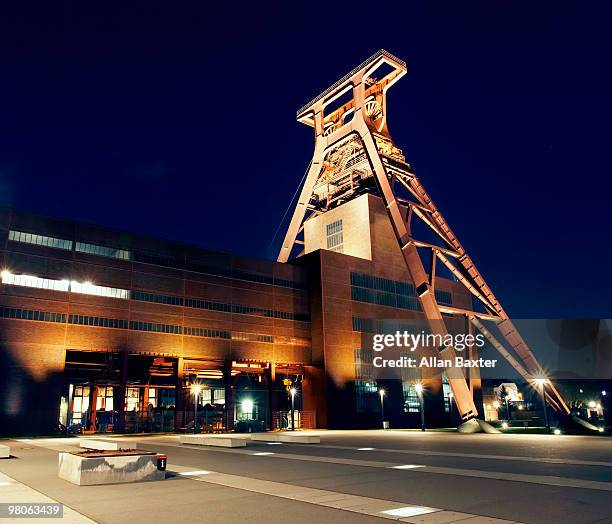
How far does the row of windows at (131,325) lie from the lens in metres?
41.1

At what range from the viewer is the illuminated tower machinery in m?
60.8

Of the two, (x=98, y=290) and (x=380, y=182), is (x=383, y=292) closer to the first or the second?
(x=380, y=182)

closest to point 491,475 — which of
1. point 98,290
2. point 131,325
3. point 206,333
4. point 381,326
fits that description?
point 131,325

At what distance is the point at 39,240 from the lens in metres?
43.2

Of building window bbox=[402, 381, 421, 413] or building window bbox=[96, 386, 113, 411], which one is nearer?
building window bbox=[402, 381, 421, 413]

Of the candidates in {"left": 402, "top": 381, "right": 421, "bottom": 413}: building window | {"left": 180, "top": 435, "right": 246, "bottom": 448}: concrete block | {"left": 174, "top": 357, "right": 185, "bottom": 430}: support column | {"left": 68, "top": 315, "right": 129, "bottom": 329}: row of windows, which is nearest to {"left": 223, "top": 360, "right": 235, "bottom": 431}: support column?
{"left": 174, "top": 357, "right": 185, "bottom": 430}: support column

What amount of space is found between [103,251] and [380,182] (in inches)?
1252

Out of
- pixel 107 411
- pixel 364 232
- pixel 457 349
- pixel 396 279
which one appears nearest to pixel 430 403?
pixel 457 349

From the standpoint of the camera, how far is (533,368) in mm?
65750

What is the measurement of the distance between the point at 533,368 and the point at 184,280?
1743 inches

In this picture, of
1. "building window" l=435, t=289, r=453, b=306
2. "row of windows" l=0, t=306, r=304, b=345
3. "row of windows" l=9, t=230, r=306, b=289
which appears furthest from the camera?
"building window" l=435, t=289, r=453, b=306

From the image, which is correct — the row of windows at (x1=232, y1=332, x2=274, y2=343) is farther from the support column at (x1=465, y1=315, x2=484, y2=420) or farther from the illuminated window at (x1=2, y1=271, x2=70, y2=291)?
the support column at (x1=465, y1=315, x2=484, y2=420)

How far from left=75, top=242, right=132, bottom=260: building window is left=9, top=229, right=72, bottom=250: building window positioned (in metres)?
0.98

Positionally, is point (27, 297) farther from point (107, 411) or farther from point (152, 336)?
point (107, 411)
